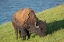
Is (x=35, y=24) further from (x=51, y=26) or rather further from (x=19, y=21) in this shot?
(x=51, y=26)

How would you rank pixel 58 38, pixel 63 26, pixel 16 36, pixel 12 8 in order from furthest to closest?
pixel 12 8
pixel 63 26
pixel 16 36
pixel 58 38

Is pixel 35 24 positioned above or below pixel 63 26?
above

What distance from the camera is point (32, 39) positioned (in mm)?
10859

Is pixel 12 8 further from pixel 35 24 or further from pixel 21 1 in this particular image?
pixel 35 24

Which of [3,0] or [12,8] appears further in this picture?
[3,0]

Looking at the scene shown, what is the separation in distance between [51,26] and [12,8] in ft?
53.9

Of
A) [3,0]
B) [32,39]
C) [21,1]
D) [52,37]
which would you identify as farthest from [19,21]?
[3,0]

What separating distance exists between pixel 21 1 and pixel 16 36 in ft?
73.3

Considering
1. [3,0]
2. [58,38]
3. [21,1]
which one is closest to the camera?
[58,38]

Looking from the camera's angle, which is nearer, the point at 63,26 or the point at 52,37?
the point at 52,37

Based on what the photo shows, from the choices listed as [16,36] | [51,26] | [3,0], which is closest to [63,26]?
→ [51,26]

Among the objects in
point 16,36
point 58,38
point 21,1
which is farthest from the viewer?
point 21,1

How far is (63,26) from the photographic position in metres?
12.1

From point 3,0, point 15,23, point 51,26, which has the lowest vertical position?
point 3,0
